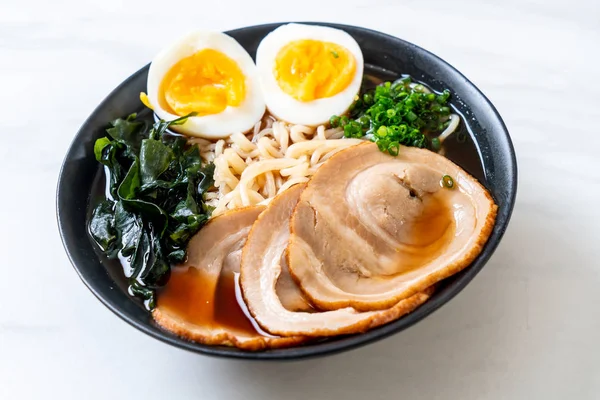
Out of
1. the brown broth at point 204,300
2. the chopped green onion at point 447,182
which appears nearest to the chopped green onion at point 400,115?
the chopped green onion at point 447,182

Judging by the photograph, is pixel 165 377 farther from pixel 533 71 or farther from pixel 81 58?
pixel 533 71

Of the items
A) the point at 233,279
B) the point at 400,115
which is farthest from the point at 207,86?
the point at 233,279

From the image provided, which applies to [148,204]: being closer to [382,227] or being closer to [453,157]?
[382,227]

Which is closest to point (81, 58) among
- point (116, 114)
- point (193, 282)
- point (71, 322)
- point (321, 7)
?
point (116, 114)

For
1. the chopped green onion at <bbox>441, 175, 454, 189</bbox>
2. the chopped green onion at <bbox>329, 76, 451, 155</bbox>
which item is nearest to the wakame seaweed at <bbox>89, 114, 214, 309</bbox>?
the chopped green onion at <bbox>329, 76, 451, 155</bbox>

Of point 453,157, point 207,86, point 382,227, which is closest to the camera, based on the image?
point 382,227

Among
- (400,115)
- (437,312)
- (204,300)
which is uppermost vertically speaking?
(400,115)

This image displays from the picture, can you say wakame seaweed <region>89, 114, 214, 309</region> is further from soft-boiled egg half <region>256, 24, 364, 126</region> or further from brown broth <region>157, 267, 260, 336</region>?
soft-boiled egg half <region>256, 24, 364, 126</region>
